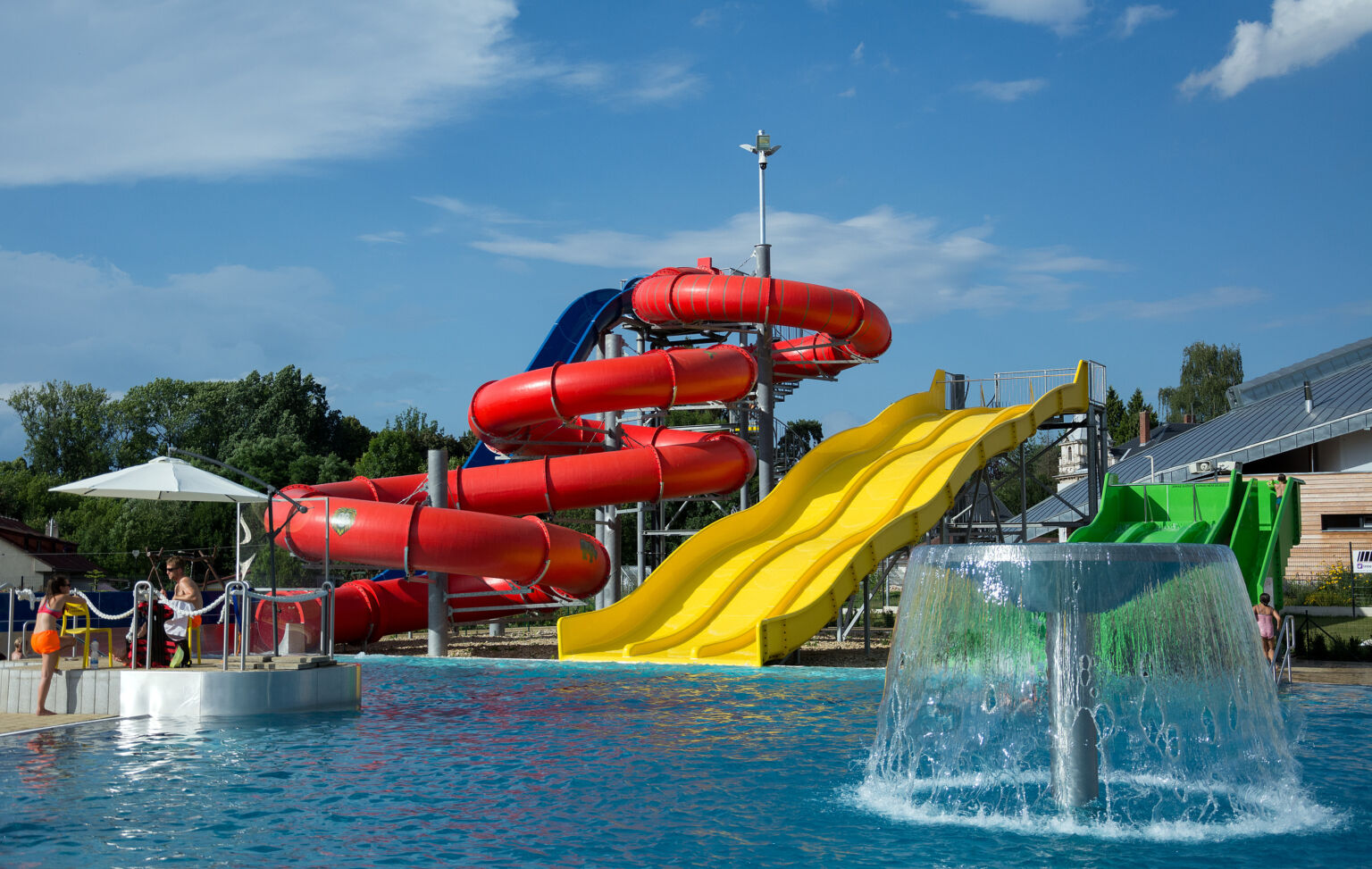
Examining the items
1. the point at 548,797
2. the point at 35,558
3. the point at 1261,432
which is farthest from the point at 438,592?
the point at 35,558

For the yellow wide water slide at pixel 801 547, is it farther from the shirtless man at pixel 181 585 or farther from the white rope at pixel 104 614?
the white rope at pixel 104 614

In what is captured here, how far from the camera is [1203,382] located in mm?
67812

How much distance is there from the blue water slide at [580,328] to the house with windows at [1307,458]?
900 centimetres

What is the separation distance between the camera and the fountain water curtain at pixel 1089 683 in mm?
6645

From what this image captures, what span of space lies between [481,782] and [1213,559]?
4755mm

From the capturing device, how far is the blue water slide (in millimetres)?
22703

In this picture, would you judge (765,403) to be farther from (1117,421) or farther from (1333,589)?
(1117,421)

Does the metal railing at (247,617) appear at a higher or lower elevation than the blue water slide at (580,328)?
lower

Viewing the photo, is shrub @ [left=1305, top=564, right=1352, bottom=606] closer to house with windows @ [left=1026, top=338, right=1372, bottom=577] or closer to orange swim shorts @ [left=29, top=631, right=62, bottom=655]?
house with windows @ [left=1026, top=338, right=1372, bottom=577]

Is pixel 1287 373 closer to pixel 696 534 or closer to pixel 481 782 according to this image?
pixel 696 534

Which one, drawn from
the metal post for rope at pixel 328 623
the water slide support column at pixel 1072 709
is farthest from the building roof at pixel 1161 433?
the water slide support column at pixel 1072 709

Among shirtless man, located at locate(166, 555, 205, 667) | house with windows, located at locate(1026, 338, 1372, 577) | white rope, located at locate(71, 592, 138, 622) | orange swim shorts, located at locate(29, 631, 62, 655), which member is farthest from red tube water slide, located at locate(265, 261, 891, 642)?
orange swim shorts, located at locate(29, 631, 62, 655)

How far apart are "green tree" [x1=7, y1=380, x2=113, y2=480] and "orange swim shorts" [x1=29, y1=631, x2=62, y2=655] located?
55.4m

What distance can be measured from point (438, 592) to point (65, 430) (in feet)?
169
